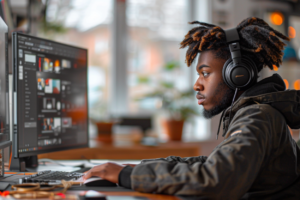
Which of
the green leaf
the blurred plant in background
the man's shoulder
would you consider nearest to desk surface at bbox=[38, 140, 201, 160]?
the blurred plant in background

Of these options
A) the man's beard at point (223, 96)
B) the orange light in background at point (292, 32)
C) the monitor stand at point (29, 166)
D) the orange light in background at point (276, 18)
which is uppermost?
the orange light in background at point (276, 18)

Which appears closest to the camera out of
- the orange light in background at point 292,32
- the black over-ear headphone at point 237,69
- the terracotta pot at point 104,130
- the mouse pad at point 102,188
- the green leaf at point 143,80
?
the mouse pad at point 102,188

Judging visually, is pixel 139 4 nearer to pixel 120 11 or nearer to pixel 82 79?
pixel 120 11

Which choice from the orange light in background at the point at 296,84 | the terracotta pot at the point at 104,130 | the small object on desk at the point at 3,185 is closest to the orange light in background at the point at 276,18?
the orange light in background at the point at 296,84

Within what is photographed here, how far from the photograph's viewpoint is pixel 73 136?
4.17 ft

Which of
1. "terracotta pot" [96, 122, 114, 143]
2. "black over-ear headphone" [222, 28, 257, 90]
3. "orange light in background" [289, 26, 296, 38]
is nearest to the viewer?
"black over-ear headphone" [222, 28, 257, 90]

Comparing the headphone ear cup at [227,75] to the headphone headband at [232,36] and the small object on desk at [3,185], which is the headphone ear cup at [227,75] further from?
the small object on desk at [3,185]

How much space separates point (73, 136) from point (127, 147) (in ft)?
3.59

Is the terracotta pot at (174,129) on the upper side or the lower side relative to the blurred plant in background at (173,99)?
lower

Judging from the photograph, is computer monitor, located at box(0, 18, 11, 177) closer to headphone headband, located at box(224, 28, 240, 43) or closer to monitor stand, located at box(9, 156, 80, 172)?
monitor stand, located at box(9, 156, 80, 172)

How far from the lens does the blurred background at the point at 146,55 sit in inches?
104

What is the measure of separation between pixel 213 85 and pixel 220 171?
0.39 meters

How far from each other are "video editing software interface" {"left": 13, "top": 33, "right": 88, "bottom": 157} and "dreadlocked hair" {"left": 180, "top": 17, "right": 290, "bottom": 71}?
57 cm

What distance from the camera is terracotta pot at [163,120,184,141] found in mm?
2623
